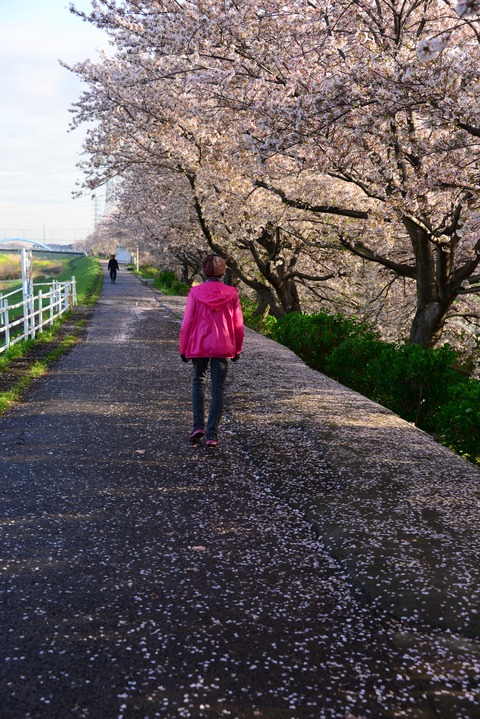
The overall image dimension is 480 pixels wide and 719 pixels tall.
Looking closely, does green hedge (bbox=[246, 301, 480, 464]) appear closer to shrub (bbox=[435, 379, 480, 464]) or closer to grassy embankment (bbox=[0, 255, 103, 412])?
shrub (bbox=[435, 379, 480, 464])

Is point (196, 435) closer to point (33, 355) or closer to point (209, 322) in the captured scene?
point (209, 322)

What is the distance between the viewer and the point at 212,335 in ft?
22.4

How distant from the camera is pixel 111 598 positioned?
366cm

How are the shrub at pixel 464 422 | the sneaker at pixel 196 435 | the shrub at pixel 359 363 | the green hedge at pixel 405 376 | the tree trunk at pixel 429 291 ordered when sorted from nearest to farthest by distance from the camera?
the sneaker at pixel 196 435, the shrub at pixel 464 422, the green hedge at pixel 405 376, the shrub at pixel 359 363, the tree trunk at pixel 429 291

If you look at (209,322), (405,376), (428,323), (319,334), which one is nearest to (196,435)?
(209,322)

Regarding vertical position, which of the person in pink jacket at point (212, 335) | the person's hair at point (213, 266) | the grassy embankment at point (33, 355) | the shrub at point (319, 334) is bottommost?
the grassy embankment at point (33, 355)

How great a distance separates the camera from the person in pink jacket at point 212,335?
6.83 metres

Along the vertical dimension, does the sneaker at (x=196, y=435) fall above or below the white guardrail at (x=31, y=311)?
below

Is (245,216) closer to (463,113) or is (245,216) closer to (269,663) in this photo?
(463,113)

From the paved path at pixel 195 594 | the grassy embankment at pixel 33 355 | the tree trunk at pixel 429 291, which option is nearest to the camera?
the paved path at pixel 195 594

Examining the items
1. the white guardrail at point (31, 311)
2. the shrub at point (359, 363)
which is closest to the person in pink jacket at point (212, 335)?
the shrub at point (359, 363)

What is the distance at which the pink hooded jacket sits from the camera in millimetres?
6828

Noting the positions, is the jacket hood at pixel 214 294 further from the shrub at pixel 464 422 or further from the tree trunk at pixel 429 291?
the tree trunk at pixel 429 291

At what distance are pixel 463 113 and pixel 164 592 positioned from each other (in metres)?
6.69
